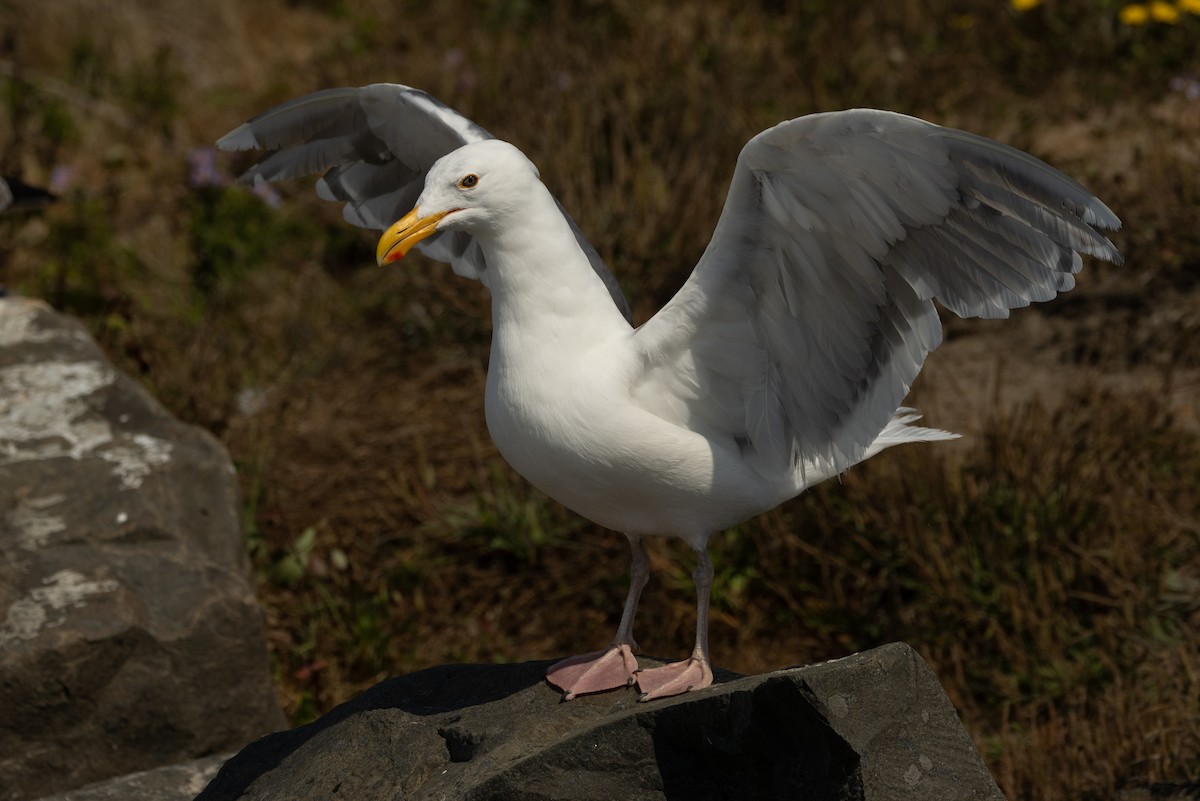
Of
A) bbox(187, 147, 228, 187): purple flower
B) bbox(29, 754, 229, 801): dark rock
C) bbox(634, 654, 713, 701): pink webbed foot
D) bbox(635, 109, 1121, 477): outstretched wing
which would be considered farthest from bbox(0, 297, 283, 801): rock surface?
bbox(187, 147, 228, 187): purple flower

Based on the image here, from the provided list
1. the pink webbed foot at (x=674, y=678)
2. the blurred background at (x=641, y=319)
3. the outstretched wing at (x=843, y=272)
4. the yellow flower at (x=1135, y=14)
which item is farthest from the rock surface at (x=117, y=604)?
the yellow flower at (x=1135, y=14)

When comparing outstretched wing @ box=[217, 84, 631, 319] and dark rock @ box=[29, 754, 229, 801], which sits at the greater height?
outstretched wing @ box=[217, 84, 631, 319]

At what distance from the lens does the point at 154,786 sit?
3.91 m

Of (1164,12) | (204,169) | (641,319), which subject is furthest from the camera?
(1164,12)

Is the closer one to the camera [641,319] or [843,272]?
[843,272]

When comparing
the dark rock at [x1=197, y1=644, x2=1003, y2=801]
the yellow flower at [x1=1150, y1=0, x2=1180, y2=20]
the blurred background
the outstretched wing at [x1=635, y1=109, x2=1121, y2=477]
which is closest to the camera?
the dark rock at [x1=197, y1=644, x2=1003, y2=801]

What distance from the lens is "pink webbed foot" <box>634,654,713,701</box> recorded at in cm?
341

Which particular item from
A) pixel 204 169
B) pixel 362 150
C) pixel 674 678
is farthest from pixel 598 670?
pixel 204 169

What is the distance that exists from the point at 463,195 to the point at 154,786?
71.9 inches

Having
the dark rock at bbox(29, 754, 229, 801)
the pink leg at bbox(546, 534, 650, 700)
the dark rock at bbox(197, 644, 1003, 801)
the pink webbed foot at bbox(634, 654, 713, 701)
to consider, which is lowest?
the dark rock at bbox(29, 754, 229, 801)

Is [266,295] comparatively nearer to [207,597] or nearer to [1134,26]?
[207,597]

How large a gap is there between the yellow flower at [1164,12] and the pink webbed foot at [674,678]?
5131 millimetres

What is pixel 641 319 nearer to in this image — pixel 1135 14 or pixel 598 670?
pixel 598 670

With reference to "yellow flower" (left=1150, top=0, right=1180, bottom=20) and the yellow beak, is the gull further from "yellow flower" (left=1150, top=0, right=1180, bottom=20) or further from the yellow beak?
"yellow flower" (left=1150, top=0, right=1180, bottom=20)
